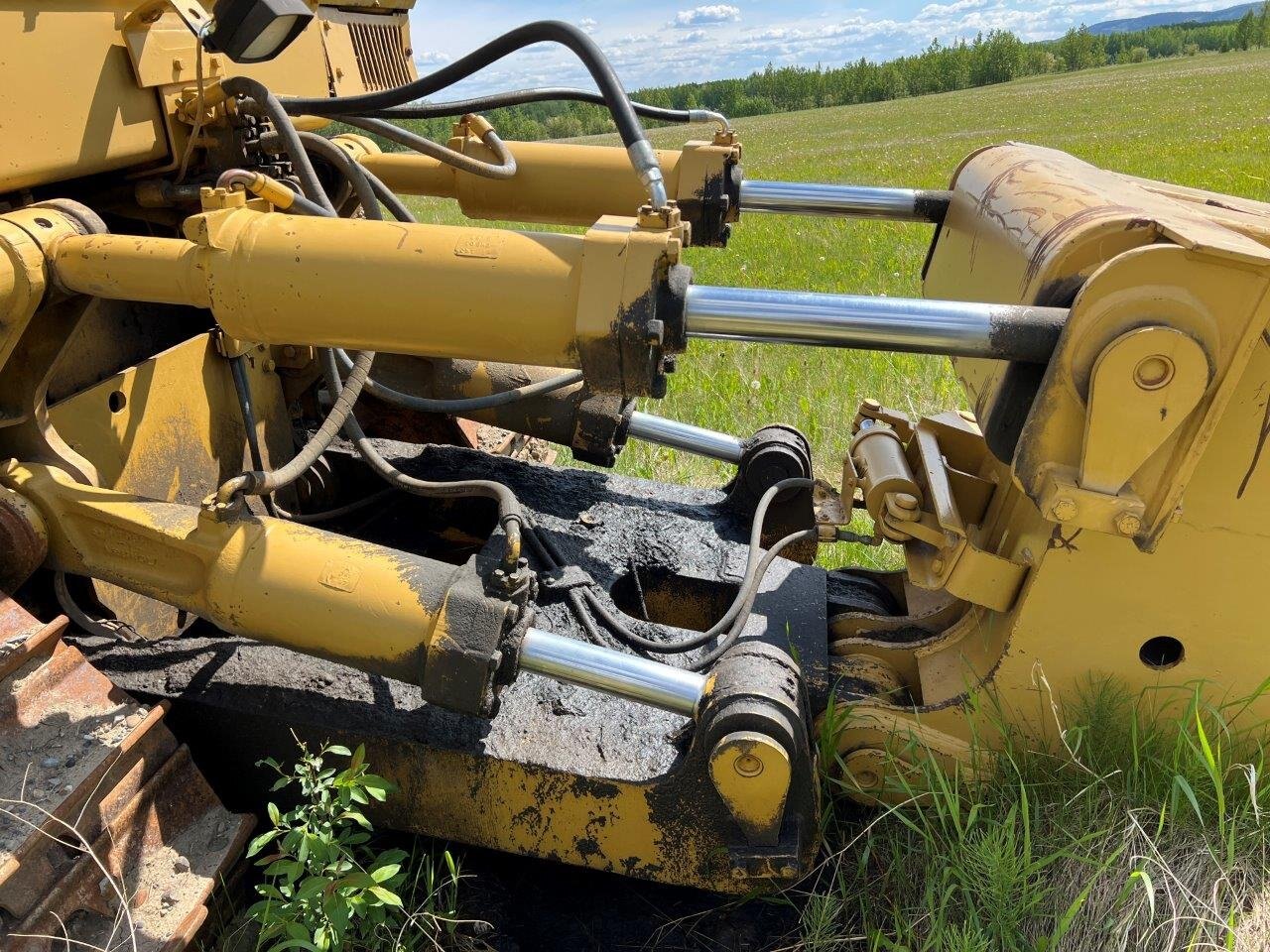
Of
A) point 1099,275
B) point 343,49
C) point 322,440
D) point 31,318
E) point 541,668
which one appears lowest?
point 541,668

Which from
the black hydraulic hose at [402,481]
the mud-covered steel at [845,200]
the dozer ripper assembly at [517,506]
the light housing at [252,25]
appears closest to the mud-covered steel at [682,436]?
the dozer ripper assembly at [517,506]

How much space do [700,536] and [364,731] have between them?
3.69ft

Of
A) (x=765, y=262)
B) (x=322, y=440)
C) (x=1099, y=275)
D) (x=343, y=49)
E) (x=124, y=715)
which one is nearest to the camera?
(x=1099, y=275)

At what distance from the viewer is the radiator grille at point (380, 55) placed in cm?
317

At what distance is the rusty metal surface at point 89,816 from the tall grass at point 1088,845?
47.6 inches

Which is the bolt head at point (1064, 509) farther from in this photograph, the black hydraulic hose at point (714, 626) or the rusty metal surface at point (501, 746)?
the black hydraulic hose at point (714, 626)

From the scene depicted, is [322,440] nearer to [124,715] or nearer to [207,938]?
[124,715]

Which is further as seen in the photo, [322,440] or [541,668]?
[322,440]

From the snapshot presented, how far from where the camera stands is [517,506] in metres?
2.06

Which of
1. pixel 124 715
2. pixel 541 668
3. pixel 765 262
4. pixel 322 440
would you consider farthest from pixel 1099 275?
pixel 765 262

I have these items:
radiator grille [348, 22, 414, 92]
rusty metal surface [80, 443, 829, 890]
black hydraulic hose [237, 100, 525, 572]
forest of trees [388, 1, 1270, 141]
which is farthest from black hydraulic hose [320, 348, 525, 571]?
forest of trees [388, 1, 1270, 141]

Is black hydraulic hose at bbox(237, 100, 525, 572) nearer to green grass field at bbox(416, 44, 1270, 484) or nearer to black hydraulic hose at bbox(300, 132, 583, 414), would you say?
black hydraulic hose at bbox(300, 132, 583, 414)

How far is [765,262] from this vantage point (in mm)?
8828

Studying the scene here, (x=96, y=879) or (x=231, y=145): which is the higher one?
(x=231, y=145)
